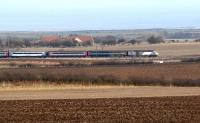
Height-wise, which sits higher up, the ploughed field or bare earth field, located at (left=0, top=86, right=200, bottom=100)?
the ploughed field

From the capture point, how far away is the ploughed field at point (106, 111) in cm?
2136

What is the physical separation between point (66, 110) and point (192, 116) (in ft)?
18.0

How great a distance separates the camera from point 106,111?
24.0 m

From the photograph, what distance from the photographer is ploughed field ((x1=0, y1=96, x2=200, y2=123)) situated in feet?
70.1

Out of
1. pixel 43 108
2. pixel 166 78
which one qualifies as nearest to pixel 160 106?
pixel 43 108

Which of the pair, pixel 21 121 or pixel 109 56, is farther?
pixel 109 56

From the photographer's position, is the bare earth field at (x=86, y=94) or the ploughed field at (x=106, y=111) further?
the bare earth field at (x=86, y=94)

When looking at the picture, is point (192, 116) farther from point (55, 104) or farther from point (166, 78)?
point (166, 78)

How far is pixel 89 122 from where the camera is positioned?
20562mm

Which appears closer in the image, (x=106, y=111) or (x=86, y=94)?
(x=106, y=111)

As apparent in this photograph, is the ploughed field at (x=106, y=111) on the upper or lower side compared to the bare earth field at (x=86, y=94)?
upper

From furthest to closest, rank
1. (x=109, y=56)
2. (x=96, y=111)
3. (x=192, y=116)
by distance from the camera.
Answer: (x=109, y=56) → (x=96, y=111) → (x=192, y=116)

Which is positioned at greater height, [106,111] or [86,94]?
[106,111]

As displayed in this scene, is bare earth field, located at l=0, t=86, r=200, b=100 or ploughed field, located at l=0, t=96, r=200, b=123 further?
bare earth field, located at l=0, t=86, r=200, b=100
